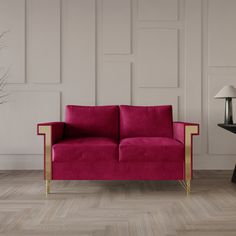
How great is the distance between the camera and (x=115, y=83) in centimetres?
399

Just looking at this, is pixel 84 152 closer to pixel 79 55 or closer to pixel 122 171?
pixel 122 171

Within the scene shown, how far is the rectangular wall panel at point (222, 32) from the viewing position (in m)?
3.96

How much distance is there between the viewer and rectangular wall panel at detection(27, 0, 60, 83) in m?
3.97

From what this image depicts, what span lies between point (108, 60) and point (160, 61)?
66cm

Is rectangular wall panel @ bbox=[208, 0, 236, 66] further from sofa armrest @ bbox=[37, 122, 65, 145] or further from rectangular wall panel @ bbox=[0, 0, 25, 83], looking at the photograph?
rectangular wall panel @ bbox=[0, 0, 25, 83]

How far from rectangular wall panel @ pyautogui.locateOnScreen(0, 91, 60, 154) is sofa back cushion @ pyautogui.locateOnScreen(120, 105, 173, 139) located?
986mm

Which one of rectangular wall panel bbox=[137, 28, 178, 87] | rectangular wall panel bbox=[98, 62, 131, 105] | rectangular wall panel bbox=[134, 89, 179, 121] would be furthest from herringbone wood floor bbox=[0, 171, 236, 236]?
rectangular wall panel bbox=[137, 28, 178, 87]

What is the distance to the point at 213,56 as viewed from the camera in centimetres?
398

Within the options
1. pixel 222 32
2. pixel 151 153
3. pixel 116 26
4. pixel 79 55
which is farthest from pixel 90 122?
pixel 222 32

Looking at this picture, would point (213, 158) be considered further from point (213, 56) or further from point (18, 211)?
point (18, 211)

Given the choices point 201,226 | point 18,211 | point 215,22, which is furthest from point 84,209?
point 215,22

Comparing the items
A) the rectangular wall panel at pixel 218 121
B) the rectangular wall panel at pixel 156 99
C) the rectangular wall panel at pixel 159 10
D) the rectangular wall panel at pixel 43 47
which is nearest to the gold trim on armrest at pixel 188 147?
the rectangular wall panel at pixel 156 99

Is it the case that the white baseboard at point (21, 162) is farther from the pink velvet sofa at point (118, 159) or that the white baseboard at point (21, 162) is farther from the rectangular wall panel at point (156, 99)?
the rectangular wall panel at point (156, 99)

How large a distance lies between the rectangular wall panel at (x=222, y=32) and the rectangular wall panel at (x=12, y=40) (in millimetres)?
2379
